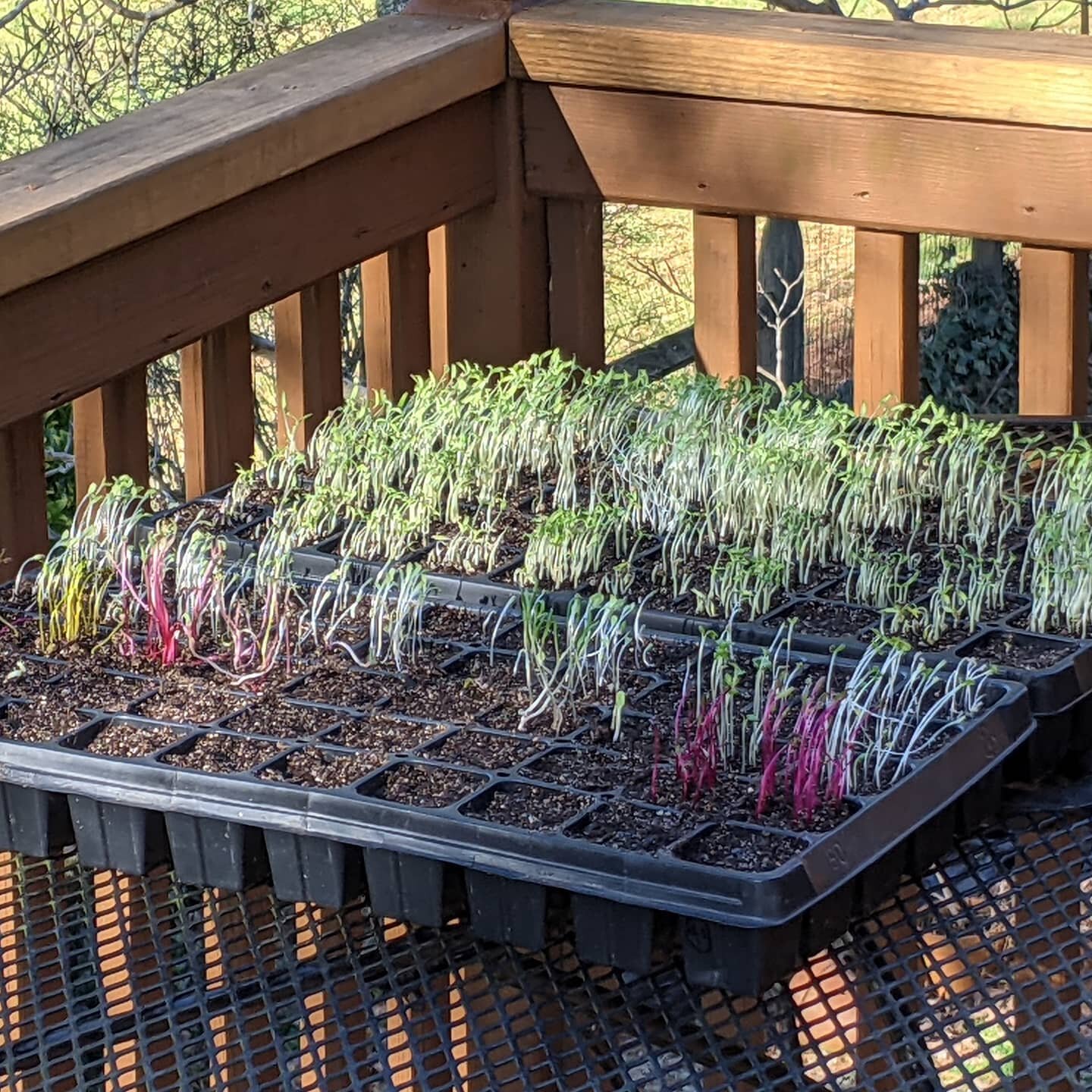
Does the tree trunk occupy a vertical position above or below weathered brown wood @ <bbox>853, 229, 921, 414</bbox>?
below

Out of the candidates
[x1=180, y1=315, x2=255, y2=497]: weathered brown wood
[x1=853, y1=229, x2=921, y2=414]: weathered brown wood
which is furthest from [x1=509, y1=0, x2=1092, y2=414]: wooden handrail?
[x1=180, y1=315, x2=255, y2=497]: weathered brown wood

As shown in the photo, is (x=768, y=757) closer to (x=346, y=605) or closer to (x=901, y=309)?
(x=346, y=605)

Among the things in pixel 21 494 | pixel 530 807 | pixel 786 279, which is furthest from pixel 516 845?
pixel 786 279

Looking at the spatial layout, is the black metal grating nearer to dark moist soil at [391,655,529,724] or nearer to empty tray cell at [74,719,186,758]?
empty tray cell at [74,719,186,758]

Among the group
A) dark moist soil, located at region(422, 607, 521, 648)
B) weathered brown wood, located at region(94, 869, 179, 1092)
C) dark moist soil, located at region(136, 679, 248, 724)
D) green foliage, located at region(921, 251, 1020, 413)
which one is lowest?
green foliage, located at region(921, 251, 1020, 413)

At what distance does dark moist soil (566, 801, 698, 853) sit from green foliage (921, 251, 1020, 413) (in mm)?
8454

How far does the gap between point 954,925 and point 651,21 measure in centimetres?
160

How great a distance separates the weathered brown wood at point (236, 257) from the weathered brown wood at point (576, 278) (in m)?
0.12

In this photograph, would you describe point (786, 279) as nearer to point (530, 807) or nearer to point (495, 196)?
point (495, 196)

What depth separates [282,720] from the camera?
146 cm

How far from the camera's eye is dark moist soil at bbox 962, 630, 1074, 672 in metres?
1.54

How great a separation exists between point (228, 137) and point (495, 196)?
62cm

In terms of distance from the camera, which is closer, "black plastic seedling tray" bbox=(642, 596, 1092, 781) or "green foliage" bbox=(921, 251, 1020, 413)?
"black plastic seedling tray" bbox=(642, 596, 1092, 781)

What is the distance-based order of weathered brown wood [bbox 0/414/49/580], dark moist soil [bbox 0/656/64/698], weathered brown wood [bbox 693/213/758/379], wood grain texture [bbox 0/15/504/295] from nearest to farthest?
dark moist soil [bbox 0/656/64/698] → wood grain texture [bbox 0/15/504/295] → weathered brown wood [bbox 0/414/49/580] → weathered brown wood [bbox 693/213/758/379]
